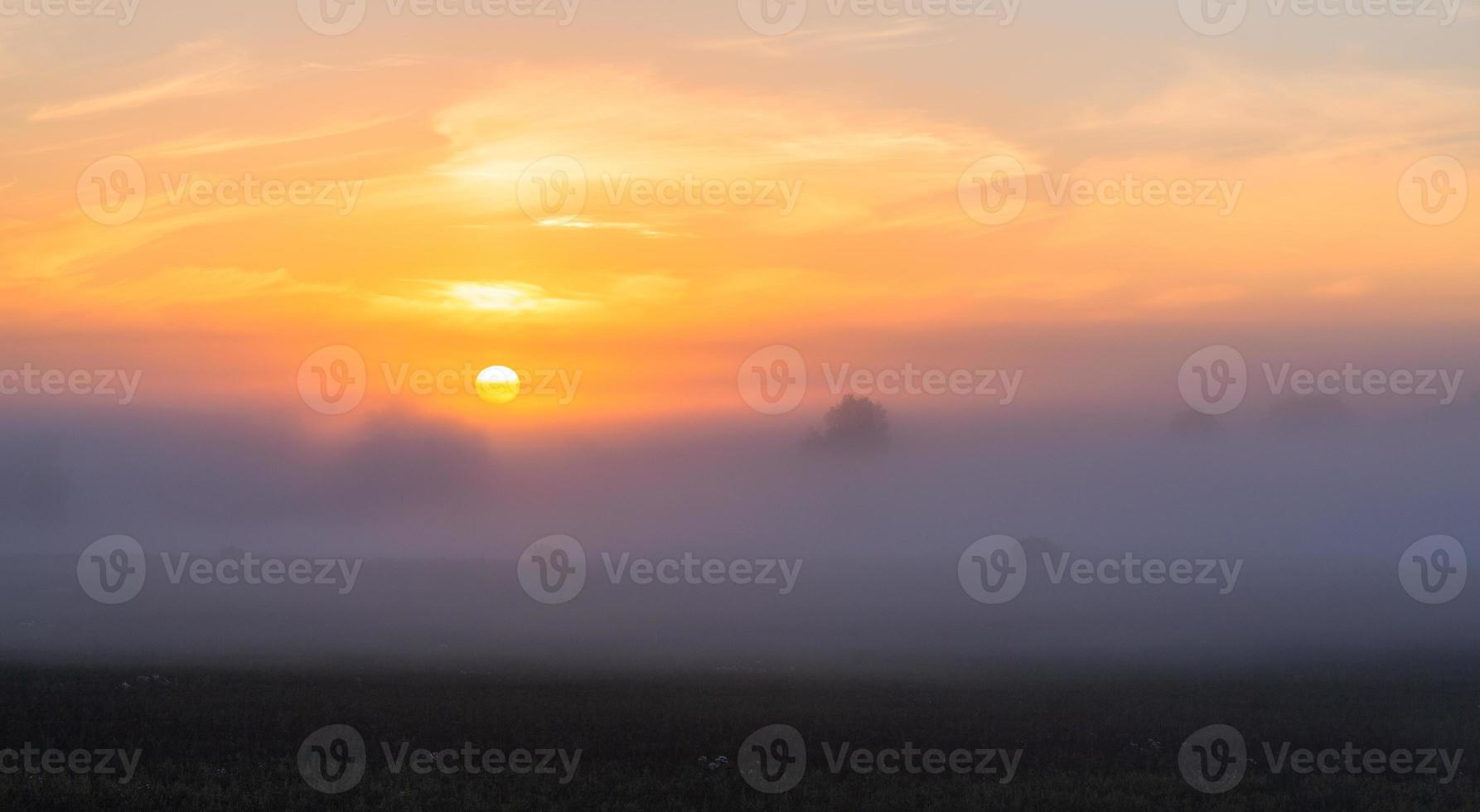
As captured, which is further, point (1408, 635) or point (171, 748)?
point (1408, 635)

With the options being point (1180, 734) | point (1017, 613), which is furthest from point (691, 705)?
point (1017, 613)

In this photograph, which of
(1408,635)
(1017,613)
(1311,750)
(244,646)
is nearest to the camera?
(1311,750)

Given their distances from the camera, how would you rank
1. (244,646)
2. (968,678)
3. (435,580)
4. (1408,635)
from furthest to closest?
1. (435,580)
2. (1408,635)
3. (244,646)
4. (968,678)

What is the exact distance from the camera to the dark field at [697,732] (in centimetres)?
2102

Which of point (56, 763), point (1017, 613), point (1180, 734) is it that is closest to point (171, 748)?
point (56, 763)

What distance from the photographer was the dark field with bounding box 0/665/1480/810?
21016 millimetres

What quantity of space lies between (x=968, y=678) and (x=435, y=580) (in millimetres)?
116201

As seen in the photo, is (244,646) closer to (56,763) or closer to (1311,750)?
(56,763)

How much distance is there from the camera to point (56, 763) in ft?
72.7

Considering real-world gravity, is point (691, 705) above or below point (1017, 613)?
below

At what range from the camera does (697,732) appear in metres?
27.5

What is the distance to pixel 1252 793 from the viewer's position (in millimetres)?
22312

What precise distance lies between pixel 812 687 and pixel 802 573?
144145 mm

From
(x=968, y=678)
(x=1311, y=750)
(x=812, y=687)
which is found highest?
(x=968, y=678)
